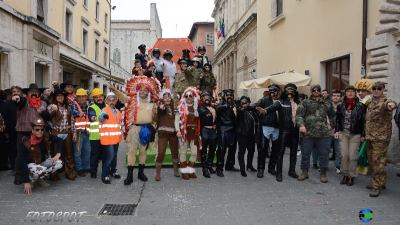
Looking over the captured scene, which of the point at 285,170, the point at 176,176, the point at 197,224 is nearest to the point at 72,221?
the point at 197,224

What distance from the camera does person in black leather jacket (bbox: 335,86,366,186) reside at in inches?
270

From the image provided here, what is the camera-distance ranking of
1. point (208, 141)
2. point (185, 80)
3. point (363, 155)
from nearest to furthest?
point (363, 155) → point (208, 141) → point (185, 80)

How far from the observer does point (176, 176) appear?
25.3 feet

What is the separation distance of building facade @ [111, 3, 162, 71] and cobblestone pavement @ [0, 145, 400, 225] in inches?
1823

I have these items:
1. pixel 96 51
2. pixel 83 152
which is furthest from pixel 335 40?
pixel 96 51

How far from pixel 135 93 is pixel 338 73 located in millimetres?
7073

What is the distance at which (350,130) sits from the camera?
6.95 meters

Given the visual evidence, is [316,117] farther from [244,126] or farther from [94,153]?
[94,153]

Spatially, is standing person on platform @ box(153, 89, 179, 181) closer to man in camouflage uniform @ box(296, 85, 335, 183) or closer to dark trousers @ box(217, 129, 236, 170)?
dark trousers @ box(217, 129, 236, 170)

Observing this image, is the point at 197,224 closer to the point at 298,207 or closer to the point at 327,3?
the point at 298,207

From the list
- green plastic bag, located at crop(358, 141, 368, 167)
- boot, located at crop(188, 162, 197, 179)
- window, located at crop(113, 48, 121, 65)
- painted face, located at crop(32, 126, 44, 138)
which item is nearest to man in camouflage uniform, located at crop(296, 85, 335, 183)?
green plastic bag, located at crop(358, 141, 368, 167)

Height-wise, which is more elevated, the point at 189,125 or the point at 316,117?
the point at 316,117

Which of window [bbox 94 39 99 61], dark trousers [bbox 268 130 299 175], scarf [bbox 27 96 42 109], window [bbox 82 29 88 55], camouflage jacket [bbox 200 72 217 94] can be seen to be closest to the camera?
scarf [bbox 27 96 42 109]

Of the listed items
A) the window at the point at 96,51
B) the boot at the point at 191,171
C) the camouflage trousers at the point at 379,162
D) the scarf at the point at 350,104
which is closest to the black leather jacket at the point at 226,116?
the boot at the point at 191,171
